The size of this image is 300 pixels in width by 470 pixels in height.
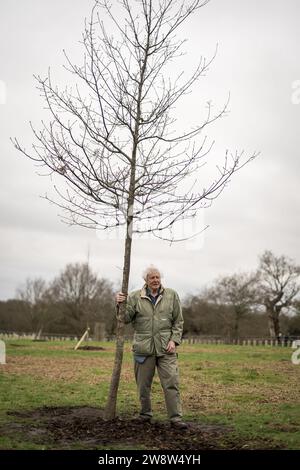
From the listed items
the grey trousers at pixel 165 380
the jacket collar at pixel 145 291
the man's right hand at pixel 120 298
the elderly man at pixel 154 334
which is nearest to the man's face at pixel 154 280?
the elderly man at pixel 154 334

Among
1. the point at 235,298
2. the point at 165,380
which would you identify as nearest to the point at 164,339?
the point at 165,380

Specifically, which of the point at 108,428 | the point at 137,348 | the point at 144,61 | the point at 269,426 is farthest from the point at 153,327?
the point at 144,61

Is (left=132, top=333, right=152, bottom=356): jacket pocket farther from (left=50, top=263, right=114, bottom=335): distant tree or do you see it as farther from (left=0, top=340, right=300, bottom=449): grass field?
(left=50, top=263, right=114, bottom=335): distant tree

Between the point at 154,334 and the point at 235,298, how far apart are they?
172ft

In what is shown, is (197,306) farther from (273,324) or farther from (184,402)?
(184,402)

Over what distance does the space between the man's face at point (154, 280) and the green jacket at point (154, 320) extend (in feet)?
0.46

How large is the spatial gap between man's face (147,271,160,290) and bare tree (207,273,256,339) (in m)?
51.2

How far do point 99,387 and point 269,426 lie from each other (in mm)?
5154

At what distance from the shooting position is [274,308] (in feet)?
206

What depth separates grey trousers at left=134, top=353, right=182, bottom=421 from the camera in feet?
25.0

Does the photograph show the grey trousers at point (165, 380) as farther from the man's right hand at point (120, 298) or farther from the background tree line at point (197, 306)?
the background tree line at point (197, 306)

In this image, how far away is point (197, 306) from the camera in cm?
7119
